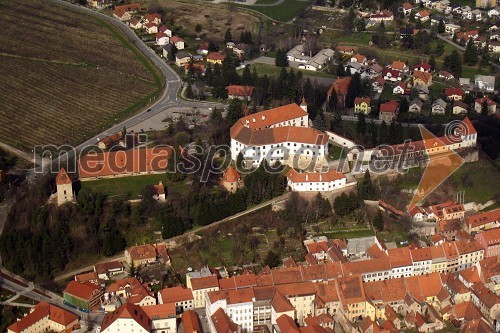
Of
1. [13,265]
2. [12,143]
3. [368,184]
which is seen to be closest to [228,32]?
[12,143]

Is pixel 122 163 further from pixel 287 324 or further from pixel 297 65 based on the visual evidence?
pixel 297 65

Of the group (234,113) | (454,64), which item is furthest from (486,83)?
(234,113)

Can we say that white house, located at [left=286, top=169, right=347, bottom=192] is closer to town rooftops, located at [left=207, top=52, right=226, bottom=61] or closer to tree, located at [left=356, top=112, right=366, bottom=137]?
tree, located at [left=356, top=112, right=366, bottom=137]

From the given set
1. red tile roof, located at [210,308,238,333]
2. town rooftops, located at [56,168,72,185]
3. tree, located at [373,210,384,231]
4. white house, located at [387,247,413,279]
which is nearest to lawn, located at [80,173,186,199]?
town rooftops, located at [56,168,72,185]

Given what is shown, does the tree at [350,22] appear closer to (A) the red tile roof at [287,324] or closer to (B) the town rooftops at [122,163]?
(B) the town rooftops at [122,163]

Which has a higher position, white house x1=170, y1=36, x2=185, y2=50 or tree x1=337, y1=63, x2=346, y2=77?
tree x1=337, y1=63, x2=346, y2=77

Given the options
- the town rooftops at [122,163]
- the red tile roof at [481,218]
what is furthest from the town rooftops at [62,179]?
the red tile roof at [481,218]
